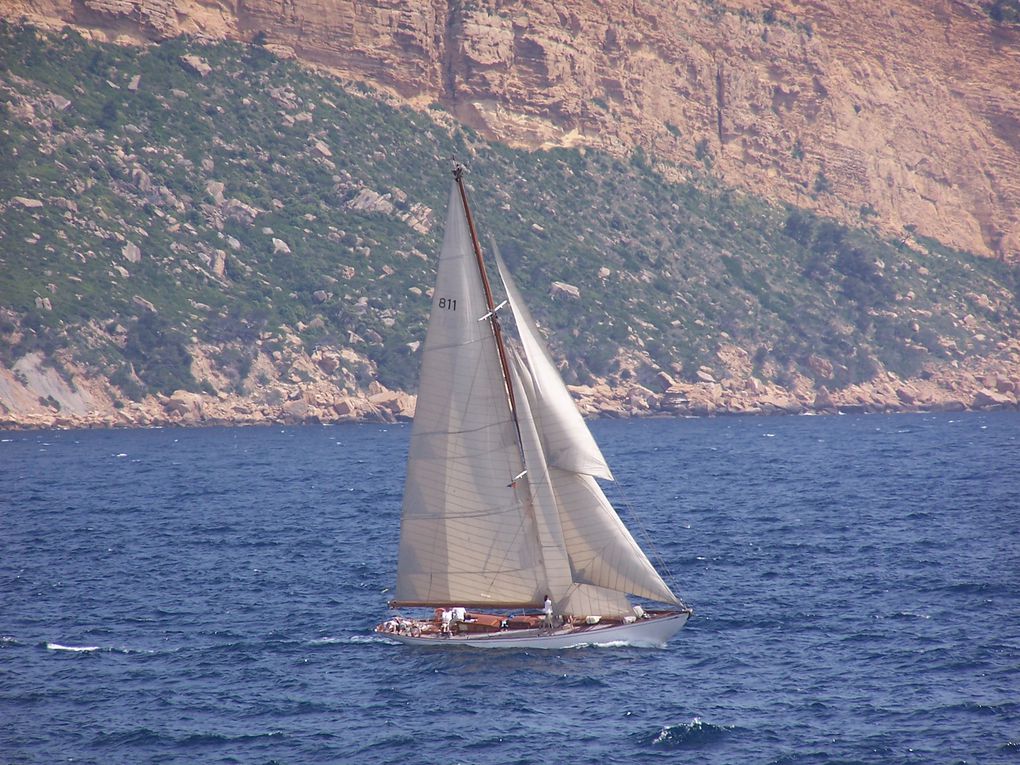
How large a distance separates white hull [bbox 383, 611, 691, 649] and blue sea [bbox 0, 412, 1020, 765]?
1.33 ft

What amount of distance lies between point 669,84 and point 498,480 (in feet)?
512

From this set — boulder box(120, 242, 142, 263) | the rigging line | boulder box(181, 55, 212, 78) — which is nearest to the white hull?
the rigging line

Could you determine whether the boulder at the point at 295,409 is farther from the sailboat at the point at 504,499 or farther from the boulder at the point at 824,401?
the sailboat at the point at 504,499

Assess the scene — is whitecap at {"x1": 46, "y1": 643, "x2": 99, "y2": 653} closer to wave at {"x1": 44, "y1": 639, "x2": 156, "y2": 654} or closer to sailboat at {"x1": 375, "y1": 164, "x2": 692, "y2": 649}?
wave at {"x1": 44, "y1": 639, "x2": 156, "y2": 654}

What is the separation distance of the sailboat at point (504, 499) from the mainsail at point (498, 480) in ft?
0.10

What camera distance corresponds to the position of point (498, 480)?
41031mm

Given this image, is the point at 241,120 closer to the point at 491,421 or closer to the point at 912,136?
the point at 912,136

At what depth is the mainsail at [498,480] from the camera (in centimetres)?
4019

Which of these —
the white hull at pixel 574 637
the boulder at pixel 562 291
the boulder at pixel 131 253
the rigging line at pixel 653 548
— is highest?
the boulder at pixel 131 253

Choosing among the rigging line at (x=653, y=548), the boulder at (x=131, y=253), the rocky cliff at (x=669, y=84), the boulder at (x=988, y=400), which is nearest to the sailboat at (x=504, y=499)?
the rigging line at (x=653, y=548)

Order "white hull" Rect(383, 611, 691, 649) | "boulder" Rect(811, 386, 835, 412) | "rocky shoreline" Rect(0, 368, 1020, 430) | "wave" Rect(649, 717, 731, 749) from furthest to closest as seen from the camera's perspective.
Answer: "boulder" Rect(811, 386, 835, 412), "rocky shoreline" Rect(0, 368, 1020, 430), "white hull" Rect(383, 611, 691, 649), "wave" Rect(649, 717, 731, 749)

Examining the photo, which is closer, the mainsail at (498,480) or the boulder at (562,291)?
the mainsail at (498,480)

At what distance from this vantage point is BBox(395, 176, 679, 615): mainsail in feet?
132

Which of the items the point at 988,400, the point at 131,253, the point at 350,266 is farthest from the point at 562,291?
the point at 988,400
